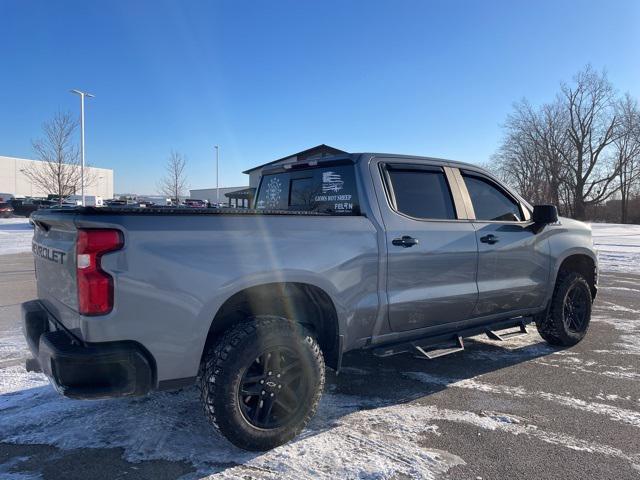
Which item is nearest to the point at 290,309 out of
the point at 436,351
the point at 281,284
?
the point at 281,284

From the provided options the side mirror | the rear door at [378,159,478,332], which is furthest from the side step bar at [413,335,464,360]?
the side mirror

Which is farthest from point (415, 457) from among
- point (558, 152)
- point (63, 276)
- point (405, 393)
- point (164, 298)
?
point (558, 152)

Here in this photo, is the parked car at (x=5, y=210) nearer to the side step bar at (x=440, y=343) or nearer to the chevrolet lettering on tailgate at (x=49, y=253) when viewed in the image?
the chevrolet lettering on tailgate at (x=49, y=253)

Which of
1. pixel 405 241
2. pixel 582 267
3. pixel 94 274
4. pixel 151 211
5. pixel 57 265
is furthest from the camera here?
pixel 582 267

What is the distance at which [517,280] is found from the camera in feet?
14.9

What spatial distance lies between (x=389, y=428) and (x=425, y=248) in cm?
135

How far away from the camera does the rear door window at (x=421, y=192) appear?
3.83m

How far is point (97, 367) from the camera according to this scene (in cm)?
249

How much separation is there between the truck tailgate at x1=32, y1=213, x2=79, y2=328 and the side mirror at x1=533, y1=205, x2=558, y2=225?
157 inches

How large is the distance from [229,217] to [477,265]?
2.32 meters

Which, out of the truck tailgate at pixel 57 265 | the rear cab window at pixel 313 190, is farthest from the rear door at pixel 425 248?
the truck tailgate at pixel 57 265

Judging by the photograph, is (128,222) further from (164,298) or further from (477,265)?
(477,265)

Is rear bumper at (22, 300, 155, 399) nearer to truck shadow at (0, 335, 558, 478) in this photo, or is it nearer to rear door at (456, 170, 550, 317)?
truck shadow at (0, 335, 558, 478)

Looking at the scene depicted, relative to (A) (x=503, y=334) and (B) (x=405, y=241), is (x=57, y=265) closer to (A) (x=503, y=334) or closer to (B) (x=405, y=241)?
(B) (x=405, y=241)
